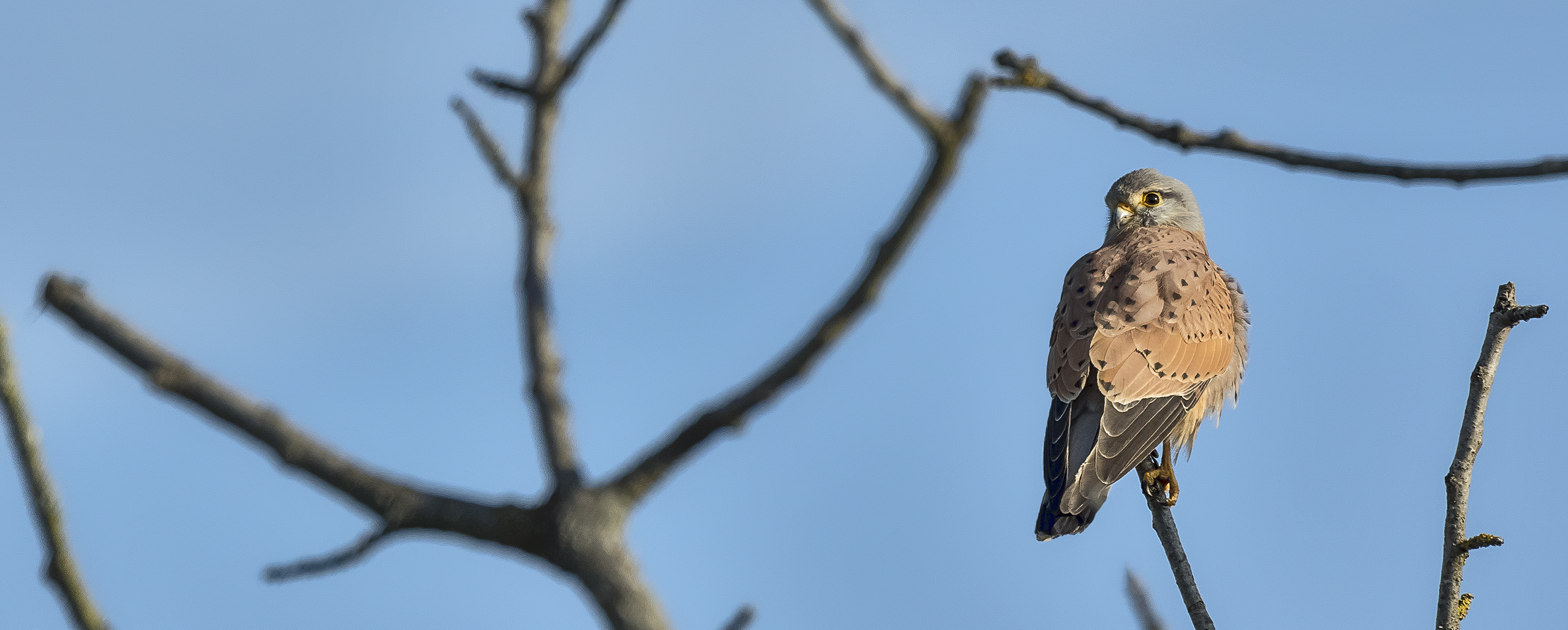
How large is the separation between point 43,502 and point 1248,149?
174 cm

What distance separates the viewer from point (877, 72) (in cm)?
158

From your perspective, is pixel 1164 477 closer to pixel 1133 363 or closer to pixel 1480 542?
pixel 1133 363

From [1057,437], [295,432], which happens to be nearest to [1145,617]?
[295,432]

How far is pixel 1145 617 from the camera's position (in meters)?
2.51

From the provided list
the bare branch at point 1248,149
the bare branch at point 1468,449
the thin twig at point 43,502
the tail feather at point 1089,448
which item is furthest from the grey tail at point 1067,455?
the thin twig at point 43,502

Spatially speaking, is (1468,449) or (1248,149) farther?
(1468,449)

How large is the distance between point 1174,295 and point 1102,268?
37 cm

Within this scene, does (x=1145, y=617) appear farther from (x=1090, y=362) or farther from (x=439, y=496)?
(x=1090, y=362)

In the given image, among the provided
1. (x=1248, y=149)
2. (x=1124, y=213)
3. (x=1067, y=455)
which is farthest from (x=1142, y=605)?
(x=1124, y=213)

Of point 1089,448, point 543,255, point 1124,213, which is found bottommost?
point 543,255

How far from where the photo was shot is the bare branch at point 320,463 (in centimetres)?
165

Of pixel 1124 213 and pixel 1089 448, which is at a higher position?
pixel 1124 213

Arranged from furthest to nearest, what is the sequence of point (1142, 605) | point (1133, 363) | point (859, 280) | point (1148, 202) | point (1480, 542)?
point (1148, 202) → point (1133, 363) → point (1480, 542) → point (1142, 605) → point (859, 280)

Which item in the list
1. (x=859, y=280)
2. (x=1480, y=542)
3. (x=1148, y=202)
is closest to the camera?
(x=859, y=280)
